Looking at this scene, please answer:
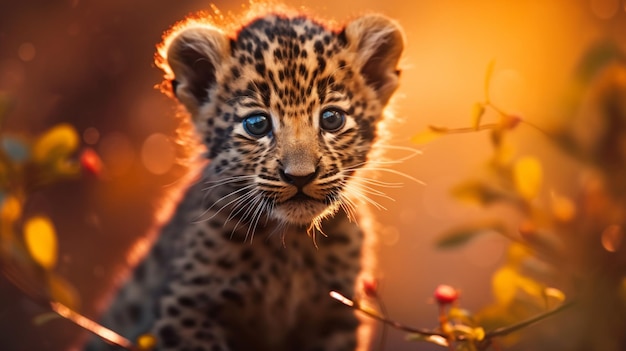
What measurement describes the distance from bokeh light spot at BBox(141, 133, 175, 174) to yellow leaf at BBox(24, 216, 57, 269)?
173 centimetres

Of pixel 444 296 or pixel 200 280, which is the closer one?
pixel 444 296

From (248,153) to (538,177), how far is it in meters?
0.82

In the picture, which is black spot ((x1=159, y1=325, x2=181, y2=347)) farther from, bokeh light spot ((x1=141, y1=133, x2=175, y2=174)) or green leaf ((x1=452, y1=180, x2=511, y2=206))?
bokeh light spot ((x1=141, y1=133, x2=175, y2=174))

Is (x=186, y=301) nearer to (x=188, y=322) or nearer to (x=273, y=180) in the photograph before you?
(x=188, y=322)

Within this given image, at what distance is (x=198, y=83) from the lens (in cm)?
268

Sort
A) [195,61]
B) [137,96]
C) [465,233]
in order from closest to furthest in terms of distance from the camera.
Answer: [465,233]
[195,61]
[137,96]

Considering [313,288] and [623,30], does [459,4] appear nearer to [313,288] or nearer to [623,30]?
[623,30]

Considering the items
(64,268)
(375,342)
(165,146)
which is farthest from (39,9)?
(375,342)

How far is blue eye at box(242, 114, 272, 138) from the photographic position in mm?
2412

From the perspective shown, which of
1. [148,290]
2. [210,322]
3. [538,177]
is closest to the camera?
[538,177]

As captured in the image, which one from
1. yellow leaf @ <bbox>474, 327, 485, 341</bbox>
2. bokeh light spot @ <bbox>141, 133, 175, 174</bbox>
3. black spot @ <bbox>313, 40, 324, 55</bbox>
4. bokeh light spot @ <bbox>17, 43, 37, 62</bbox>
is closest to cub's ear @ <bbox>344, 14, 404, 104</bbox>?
black spot @ <bbox>313, 40, 324, 55</bbox>

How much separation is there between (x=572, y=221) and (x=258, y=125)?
0.90 m

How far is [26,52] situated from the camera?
12.7 feet

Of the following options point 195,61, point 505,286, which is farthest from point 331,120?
point 505,286
